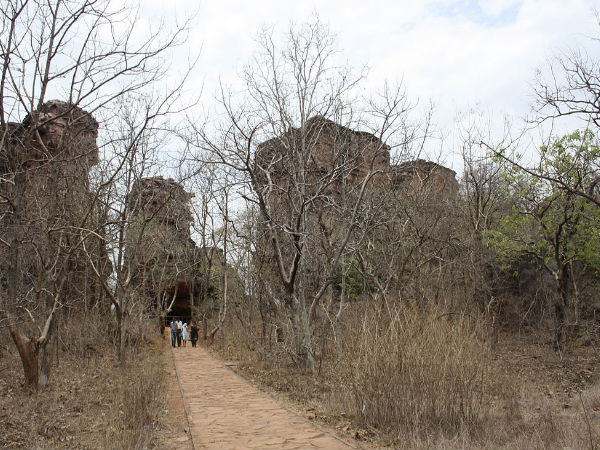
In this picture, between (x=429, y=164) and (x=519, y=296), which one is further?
(x=519, y=296)

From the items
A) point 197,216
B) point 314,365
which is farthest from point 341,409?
point 197,216

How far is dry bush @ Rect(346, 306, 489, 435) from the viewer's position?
6.82m

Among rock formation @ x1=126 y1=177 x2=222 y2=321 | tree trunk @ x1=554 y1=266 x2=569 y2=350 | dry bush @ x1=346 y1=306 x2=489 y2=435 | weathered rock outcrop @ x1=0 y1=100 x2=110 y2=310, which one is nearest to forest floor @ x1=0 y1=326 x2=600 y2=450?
dry bush @ x1=346 y1=306 x2=489 y2=435

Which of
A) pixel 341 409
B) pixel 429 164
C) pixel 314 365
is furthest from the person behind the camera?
pixel 429 164

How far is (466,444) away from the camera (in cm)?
599

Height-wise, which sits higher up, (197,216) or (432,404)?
(197,216)

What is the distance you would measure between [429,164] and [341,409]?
1256cm

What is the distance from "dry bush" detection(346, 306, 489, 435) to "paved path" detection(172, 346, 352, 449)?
2.79 feet

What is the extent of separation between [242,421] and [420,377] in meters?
2.84

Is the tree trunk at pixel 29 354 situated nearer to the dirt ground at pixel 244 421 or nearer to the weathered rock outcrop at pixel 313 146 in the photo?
the dirt ground at pixel 244 421

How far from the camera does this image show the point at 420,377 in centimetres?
691

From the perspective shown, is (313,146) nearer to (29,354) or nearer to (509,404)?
(509,404)

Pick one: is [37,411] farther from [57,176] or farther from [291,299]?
[291,299]

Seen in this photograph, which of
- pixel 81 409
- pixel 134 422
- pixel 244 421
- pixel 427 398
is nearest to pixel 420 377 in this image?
A: pixel 427 398
